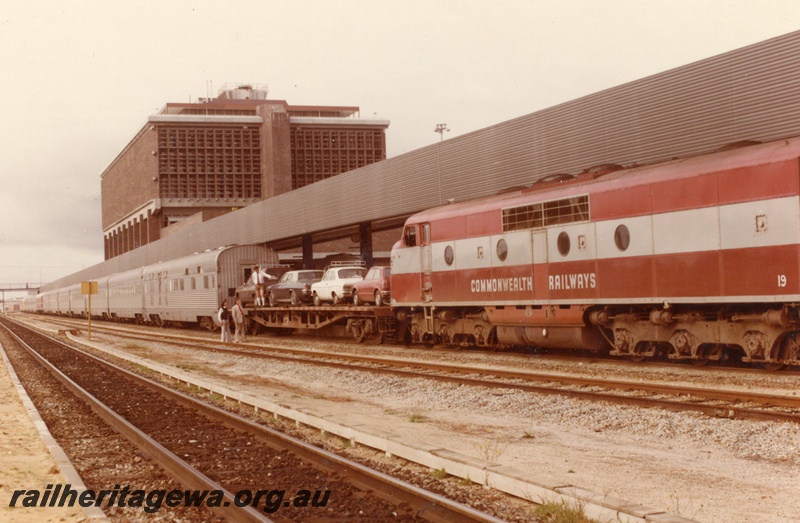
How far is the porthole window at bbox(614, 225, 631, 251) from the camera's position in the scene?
16562 mm

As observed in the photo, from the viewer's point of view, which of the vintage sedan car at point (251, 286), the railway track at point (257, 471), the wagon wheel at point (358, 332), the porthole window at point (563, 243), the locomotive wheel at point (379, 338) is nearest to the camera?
the railway track at point (257, 471)

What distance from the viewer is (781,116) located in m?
19.5

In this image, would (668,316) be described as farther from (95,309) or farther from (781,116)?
(95,309)

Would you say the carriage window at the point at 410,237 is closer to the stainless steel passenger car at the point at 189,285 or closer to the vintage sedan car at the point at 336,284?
the vintage sedan car at the point at 336,284

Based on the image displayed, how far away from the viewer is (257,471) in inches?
327

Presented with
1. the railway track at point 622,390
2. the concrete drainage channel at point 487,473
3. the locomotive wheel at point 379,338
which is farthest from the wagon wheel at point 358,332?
the concrete drainage channel at point 487,473

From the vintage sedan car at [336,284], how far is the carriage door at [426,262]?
6680 millimetres

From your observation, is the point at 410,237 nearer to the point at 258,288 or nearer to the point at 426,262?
the point at 426,262

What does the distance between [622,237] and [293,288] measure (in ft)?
59.9

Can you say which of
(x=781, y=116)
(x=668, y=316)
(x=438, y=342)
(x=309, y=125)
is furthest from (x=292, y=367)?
(x=309, y=125)

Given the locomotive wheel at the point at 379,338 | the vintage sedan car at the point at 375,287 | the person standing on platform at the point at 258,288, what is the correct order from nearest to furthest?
the vintage sedan car at the point at 375,287 < the locomotive wheel at the point at 379,338 < the person standing on platform at the point at 258,288

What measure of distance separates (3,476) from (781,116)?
18.1 meters

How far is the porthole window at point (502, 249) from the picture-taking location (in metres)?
20.1

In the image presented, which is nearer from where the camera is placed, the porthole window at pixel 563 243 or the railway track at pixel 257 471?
the railway track at pixel 257 471
